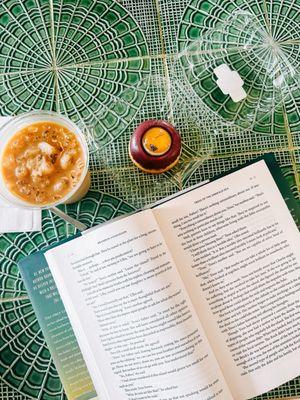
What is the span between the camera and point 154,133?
0.71 meters

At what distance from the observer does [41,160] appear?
26.2 inches

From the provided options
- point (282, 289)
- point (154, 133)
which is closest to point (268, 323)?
point (282, 289)

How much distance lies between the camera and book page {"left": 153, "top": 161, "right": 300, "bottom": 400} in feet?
2.30

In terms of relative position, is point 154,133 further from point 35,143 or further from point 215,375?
point 215,375

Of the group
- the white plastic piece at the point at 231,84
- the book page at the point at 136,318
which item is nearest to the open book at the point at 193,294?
the book page at the point at 136,318

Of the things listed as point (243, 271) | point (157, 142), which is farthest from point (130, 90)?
point (243, 271)

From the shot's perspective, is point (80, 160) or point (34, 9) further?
point (34, 9)

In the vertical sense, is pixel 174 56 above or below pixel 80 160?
above

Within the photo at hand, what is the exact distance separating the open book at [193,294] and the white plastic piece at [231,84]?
10 cm

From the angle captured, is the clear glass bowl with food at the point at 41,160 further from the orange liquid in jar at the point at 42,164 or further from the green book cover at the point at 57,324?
the green book cover at the point at 57,324

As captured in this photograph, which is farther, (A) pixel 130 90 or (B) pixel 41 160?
(A) pixel 130 90

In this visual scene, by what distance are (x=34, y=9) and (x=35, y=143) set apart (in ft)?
0.78

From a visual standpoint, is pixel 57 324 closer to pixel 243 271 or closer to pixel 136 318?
pixel 136 318

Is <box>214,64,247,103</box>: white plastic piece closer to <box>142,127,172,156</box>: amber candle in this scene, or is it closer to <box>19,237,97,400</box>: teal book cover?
<box>142,127,172,156</box>: amber candle
